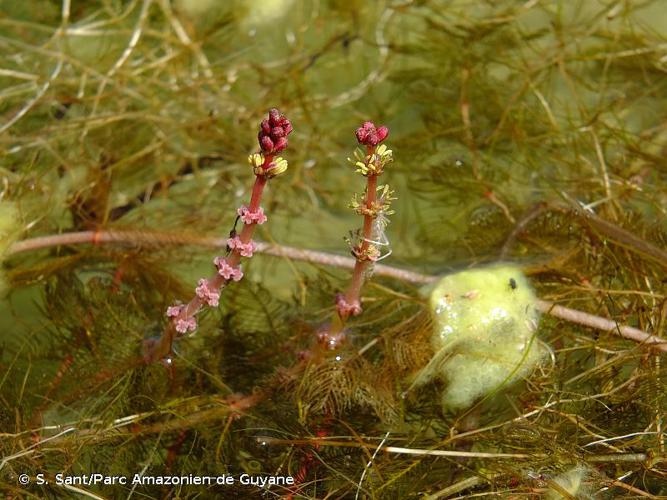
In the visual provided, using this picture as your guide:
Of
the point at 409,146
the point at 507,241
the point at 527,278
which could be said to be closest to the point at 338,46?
the point at 409,146

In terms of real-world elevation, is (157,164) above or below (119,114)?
below

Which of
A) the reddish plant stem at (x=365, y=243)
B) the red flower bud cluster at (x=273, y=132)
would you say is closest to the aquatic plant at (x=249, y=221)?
the red flower bud cluster at (x=273, y=132)

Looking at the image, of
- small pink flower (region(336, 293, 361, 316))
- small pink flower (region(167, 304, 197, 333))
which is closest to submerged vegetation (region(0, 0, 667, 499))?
small pink flower (region(336, 293, 361, 316))

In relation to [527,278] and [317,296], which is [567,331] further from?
[317,296]

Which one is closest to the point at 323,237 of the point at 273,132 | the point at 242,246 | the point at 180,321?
the point at 180,321

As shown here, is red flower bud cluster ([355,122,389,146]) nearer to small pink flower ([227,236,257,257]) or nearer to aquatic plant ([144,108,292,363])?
aquatic plant ([144,108,292,363])

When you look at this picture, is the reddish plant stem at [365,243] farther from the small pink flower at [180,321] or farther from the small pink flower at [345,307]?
the small pink flower at [180,321]
